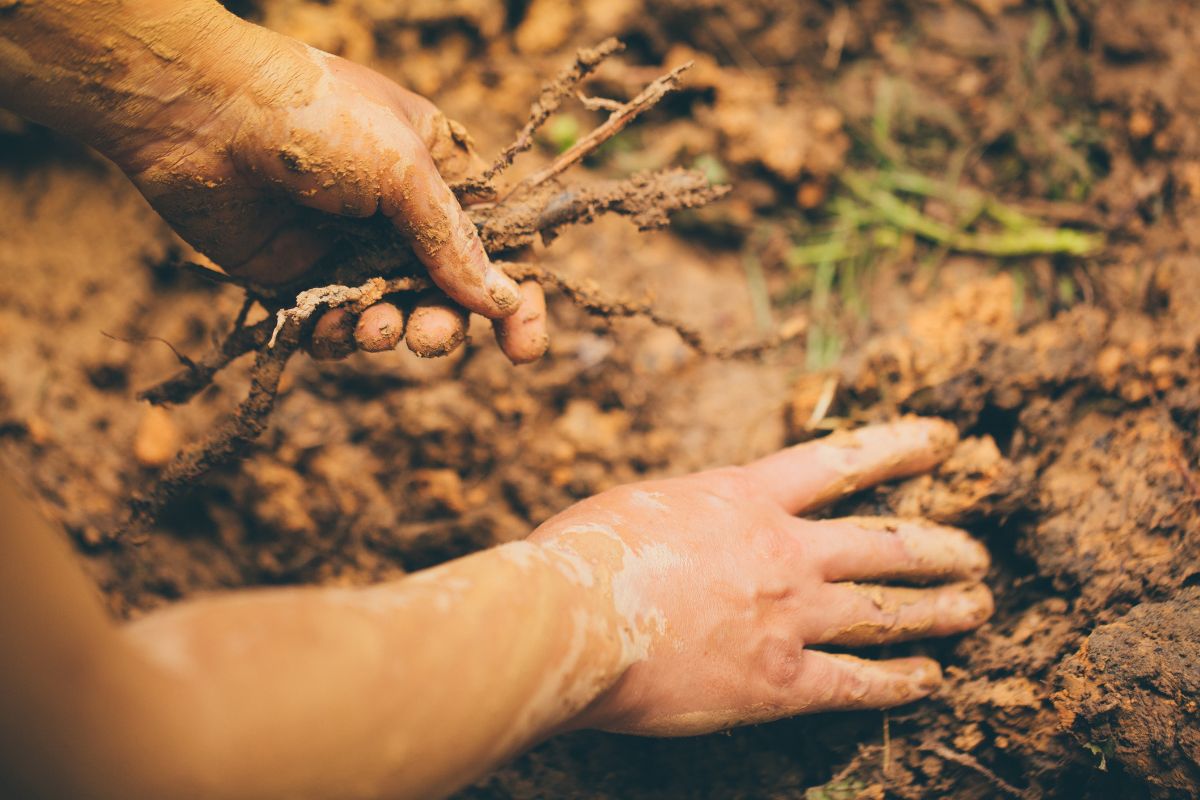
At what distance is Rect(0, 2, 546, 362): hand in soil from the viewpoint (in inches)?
49.5

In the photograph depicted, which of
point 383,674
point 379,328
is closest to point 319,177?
point 379,328

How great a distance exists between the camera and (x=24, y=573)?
0.78m

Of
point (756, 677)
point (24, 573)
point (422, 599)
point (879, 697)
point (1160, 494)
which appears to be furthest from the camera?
point (1160, 494)

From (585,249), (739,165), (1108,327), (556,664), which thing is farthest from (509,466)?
(1108,327)

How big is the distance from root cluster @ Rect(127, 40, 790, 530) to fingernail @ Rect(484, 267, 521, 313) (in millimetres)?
96

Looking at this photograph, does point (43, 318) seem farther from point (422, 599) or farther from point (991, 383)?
point (991, 383)

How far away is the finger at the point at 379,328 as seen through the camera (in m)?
1.40

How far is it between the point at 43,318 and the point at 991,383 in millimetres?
2689

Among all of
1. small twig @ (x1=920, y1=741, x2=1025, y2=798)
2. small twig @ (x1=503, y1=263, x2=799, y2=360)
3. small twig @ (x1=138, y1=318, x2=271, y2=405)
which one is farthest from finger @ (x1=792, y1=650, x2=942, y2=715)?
small twig @ (x1=138, y1=318, x2=271, y2=405)

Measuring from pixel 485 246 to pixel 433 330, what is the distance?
9.1 inches

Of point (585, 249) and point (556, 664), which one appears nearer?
point (556, 664)

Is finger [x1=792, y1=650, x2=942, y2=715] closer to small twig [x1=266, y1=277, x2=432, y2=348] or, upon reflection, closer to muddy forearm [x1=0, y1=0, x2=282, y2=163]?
small twig [x1=266, y1=277, x2=432, y2=348]

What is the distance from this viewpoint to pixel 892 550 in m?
1.56

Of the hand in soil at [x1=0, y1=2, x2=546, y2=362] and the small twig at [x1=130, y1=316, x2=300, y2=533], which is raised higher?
the hand in soil at [x1=0, y1=2, x2=546, y2=362]
